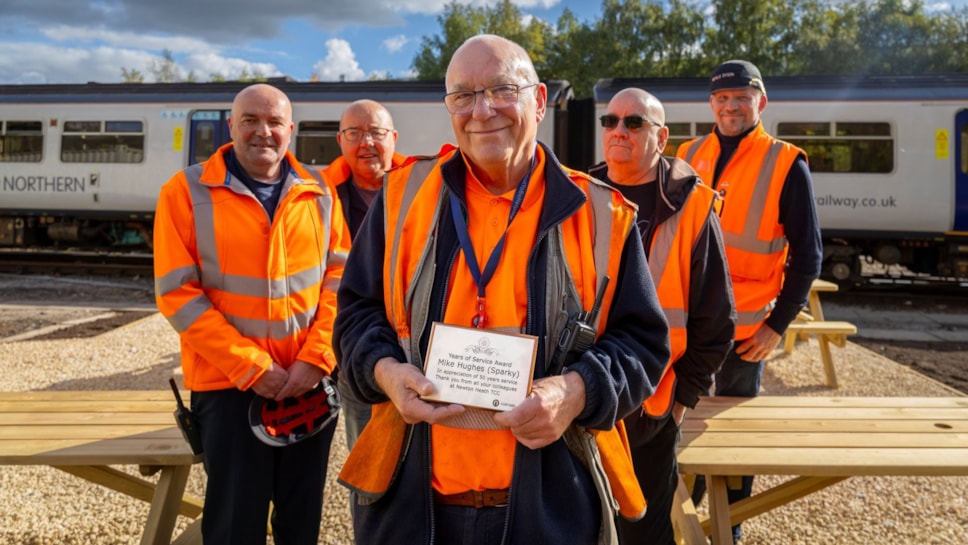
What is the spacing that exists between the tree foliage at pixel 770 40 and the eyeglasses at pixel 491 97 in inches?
1043

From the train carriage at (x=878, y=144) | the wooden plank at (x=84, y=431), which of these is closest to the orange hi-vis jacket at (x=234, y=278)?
the wooden plank at (x=84, y=431)

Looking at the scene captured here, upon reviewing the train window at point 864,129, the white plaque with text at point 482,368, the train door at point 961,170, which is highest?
the train window at point 864,129

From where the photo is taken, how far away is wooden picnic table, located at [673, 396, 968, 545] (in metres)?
2.49

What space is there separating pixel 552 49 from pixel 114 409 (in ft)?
108

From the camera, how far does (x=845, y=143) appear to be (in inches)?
402

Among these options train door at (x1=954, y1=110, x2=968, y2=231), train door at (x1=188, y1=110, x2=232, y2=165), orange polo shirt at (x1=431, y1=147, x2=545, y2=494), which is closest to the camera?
orange polo shirt at (x1=431, y1=147, x2=545, y2=494)

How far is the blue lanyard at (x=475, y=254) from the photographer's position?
1571 millimetres

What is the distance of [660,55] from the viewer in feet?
89.3

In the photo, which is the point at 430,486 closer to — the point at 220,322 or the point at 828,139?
the point at 220,322

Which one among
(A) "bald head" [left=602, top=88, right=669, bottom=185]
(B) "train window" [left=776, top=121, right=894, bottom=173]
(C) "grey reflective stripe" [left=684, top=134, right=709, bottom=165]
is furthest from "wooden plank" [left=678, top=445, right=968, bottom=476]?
(B) "train window" [left=776, top=121, right=894, bottom=173]

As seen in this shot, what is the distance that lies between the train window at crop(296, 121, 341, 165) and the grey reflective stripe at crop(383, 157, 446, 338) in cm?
990

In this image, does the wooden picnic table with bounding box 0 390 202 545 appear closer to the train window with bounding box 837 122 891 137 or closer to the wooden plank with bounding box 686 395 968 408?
the wooden plank with bounding box 686 395 968 408

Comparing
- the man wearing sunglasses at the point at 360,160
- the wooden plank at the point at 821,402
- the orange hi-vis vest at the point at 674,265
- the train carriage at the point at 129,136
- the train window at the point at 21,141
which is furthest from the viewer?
the train window at the point at 21,141

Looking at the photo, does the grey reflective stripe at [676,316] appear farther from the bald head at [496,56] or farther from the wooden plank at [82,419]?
the wooden plank at [82,419]
